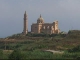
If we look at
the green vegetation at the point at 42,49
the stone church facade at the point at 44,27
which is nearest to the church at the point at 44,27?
the stone church facade at the point at 44,27

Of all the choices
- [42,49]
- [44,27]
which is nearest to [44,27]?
[44,27]

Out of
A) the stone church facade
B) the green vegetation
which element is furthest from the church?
the green vegetation

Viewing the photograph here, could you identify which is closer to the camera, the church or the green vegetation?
the green vegetation

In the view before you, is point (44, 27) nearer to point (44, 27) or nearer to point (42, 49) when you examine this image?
point (44, 27)

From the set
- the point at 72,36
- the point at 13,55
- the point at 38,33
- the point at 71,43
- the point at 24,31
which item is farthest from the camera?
the point at 24,31

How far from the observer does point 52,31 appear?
8594 cm

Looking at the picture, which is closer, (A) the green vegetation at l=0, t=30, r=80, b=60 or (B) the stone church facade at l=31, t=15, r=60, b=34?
(A) the green vegetation at l=0, t=30, r=80, b=60

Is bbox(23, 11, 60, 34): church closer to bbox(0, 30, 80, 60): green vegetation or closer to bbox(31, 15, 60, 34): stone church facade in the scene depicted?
bbox(31, 15, 60, 34): stone church facade

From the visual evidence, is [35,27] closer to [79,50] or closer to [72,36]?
[72,36]

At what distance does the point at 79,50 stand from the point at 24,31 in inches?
1662

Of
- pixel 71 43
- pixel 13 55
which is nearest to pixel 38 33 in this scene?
pixel 71 43

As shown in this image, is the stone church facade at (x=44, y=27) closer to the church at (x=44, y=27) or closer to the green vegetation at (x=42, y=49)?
the church at (x=44, y=27)

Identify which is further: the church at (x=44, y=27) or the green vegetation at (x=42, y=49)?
the church at (x=44, y=27)

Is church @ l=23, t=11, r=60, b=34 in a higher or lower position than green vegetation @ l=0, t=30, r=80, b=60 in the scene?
higher
